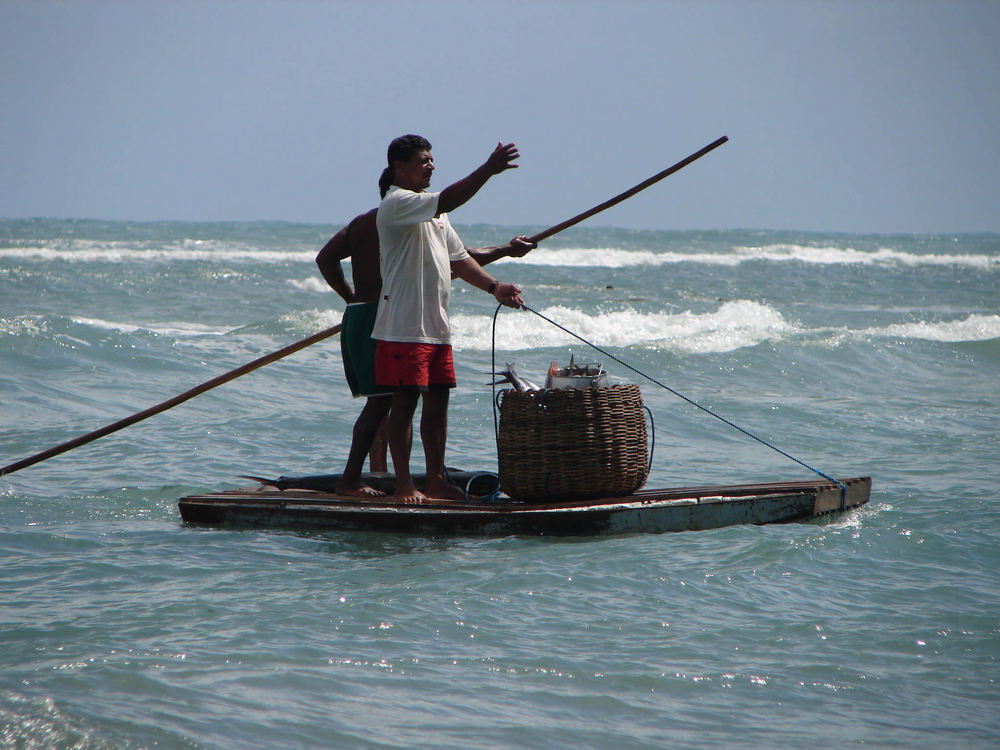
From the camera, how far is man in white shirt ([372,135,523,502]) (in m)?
4.92

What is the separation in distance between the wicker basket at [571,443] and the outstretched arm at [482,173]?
98cm

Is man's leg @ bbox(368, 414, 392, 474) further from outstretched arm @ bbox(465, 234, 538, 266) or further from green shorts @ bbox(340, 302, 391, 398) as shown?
outstretched arm @ bbox(465, 234, 538, 266)

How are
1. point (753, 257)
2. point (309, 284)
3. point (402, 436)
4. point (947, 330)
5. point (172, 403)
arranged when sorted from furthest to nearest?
point (753, 257)
point (309, 284)
point (947, 330)
point (172, 403)
point (402, 436)

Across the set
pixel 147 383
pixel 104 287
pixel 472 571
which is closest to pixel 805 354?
pixel 147 383

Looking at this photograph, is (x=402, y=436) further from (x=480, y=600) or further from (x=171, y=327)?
(x=171, y=327)

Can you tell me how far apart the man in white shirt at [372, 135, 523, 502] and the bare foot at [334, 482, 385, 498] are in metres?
0.38

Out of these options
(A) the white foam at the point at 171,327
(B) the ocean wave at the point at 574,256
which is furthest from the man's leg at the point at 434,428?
(B) the ocean wave at the point at 574,256

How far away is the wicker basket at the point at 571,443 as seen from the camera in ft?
16.4

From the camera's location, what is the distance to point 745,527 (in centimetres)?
530

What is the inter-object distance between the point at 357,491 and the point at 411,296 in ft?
3.68

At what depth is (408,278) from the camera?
→ 16.2 ft

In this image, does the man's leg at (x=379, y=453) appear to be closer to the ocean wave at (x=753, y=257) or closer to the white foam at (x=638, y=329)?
the white foam at (x=638, y=329)

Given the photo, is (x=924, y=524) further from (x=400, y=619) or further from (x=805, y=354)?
(x=805, y=354)

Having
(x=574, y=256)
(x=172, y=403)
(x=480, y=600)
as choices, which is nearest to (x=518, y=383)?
(x=480, y=600)
